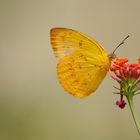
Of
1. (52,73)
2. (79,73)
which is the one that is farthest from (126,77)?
(52,73)

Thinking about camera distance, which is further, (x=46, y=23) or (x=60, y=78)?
(x=46, y=23)

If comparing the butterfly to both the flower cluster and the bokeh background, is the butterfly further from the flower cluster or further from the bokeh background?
the bokeh background

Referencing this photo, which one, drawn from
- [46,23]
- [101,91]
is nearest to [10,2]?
[46,23]

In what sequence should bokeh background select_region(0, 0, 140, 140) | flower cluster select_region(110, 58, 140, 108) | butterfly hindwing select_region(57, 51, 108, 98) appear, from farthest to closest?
1. bokeh background select_region(0, 0, 140, 140)
2. butterfly hindwing select_region(57, 51, 108, 98)
3. flower cluster select_region(110, 58, 140, 108)

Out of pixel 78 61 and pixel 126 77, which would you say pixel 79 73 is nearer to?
pixel 78 61

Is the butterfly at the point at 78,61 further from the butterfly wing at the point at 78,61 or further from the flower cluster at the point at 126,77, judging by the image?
the flower cluster at the point at 126,77

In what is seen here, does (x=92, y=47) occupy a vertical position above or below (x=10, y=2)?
below

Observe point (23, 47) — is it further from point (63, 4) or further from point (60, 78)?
Answer: point (60, 78)

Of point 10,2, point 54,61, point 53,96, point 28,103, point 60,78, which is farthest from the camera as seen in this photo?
point 10,2

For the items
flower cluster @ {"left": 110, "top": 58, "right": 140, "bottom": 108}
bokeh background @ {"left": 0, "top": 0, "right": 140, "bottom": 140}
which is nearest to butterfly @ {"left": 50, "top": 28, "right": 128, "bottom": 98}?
flower cluster @ {"left": 110, "top": 58, "right": 140, "bottom": 108}
